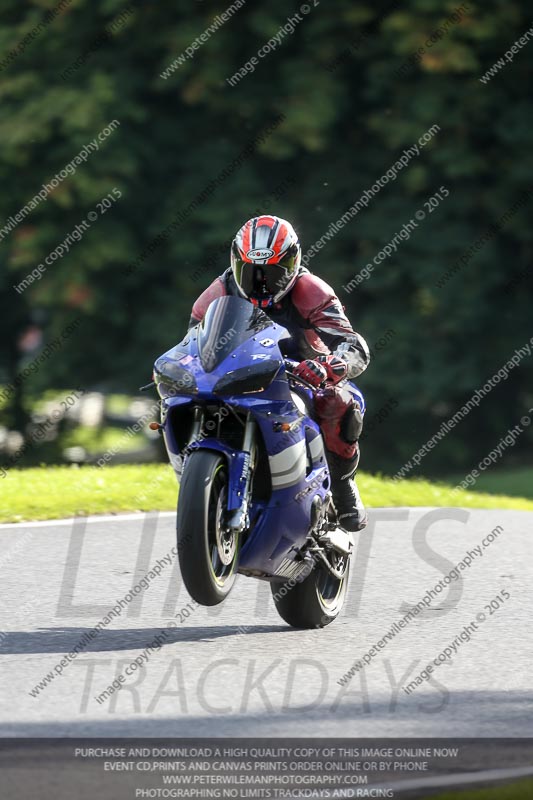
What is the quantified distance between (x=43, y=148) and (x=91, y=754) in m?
17.6

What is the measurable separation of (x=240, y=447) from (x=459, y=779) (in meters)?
2.08

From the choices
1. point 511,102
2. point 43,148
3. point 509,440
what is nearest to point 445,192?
point 511,102

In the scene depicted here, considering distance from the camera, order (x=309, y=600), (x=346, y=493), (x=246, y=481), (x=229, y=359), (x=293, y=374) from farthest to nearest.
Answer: (x=346, y=493) → (x=309, y=600) → (x=293, y=374) → (x=229, y=359) → (x=246, y=481)

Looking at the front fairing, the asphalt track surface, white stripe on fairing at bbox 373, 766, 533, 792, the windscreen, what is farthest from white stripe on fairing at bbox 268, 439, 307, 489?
white stripe on fairing at bbox 373, 766, 533, 792

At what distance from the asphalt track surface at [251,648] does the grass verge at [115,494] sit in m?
0.86

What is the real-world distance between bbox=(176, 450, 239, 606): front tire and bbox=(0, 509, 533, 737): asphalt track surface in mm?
379

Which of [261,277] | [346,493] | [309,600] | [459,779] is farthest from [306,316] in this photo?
[459,779]

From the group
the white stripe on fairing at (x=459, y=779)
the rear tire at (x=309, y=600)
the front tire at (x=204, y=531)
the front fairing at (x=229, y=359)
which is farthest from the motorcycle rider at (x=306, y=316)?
the white stripe on fairing at (x=459, y=779)

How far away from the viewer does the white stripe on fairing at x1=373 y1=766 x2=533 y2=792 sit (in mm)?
4555

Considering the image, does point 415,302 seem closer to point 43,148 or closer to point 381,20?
point 381,20

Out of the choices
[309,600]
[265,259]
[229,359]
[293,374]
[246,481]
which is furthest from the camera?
[309,600]

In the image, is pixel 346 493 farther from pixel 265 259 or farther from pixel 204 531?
pixel 204 531

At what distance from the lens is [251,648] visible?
21.4 feet

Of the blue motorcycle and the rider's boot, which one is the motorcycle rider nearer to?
the rider's boot
